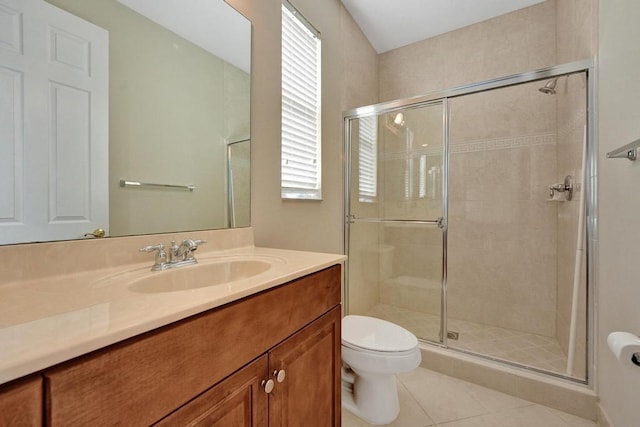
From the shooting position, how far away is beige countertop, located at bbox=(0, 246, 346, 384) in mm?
365

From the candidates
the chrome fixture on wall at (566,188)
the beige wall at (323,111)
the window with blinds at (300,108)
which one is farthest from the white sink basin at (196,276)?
the chrome fixture on wall at (566,188)

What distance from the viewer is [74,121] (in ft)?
2.63

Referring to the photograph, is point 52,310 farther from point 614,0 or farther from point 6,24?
point 614,0

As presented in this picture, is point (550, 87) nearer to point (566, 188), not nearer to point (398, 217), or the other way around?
point (566, 188)

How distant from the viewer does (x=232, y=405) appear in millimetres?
622

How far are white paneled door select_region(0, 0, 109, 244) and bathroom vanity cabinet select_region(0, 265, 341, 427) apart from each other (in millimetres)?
547

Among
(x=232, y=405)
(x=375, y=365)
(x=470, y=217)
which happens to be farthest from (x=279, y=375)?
(x=470, y=217)

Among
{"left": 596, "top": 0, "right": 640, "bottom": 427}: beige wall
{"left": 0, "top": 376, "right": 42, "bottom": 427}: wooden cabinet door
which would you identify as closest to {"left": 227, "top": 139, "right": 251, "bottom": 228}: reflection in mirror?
{"left": 0, "top": 376, "right": 42, "bottom": 427}: wooden cabinet door

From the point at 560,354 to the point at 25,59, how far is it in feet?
9.09

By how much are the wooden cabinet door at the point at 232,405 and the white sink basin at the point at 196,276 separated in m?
0.37

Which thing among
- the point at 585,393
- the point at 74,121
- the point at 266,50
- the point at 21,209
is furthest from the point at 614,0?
the point at 21,209

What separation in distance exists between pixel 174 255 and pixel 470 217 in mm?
2221

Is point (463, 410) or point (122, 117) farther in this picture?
point (463, 410)

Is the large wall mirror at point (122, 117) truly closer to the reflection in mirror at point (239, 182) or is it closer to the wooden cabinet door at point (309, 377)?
the reflection in mirror at point (239, 182)
